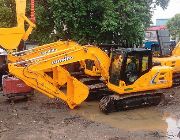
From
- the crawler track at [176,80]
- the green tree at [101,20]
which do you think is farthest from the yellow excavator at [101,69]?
the green tree at [101,20]

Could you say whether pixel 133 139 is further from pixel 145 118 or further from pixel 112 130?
pixel 145 118

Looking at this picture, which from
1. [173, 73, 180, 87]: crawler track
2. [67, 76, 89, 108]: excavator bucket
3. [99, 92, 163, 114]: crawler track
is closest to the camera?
[99, 92, 163, 114]: crawler track

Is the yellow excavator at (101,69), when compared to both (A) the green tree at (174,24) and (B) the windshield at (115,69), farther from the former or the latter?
(A) the green tree at (174,24)

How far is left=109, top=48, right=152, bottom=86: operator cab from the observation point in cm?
1177

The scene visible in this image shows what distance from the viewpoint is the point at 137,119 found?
36.7ft

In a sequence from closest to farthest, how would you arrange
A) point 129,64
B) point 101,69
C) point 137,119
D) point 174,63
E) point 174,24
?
point 137,119
point 129,64
point 101,69
point 174,63
point 174,24

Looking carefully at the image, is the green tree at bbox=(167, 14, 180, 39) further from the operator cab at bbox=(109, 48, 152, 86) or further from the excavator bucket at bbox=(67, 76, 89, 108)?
the excavator bucket at bbox=(67, 76, 89, 108)

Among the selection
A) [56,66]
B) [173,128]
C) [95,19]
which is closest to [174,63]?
[95,19]

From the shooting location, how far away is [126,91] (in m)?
11.9

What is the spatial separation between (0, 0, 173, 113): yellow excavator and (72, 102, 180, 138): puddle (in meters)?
0.29

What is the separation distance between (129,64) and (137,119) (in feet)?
6.06

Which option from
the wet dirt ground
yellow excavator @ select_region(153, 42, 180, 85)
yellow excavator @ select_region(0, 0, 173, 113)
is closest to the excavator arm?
yellow excavator @ select_region(0, 0, 173, 113)

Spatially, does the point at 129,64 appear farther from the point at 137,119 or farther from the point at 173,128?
the point at 173,128

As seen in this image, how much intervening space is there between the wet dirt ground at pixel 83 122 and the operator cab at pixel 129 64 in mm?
1129
